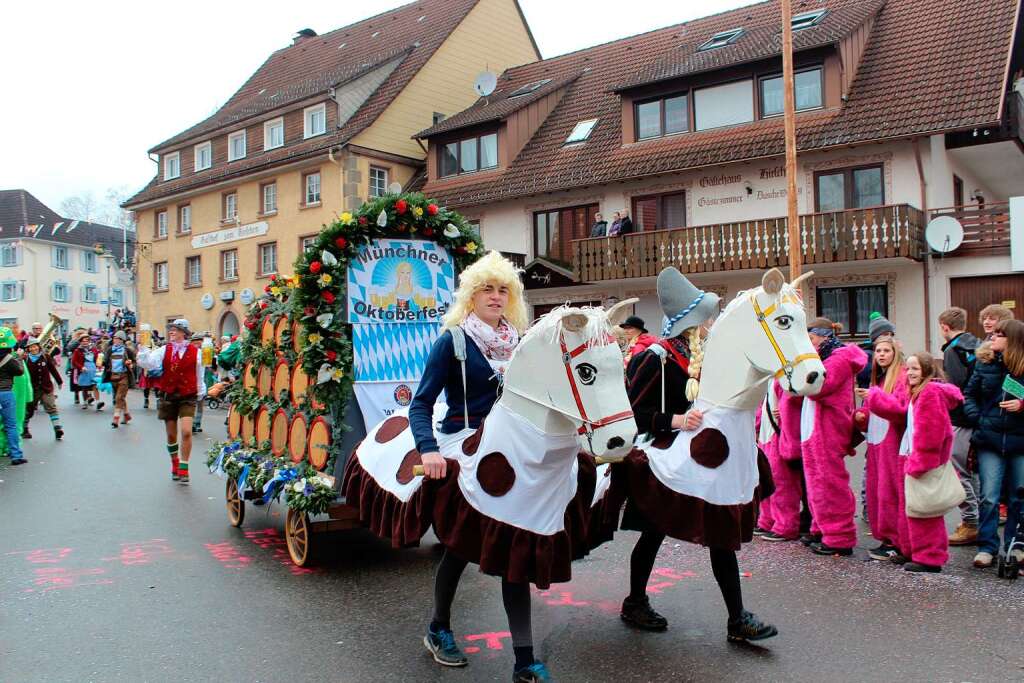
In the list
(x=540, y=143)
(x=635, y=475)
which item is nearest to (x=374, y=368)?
(x=635, y=475)

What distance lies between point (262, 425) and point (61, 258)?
7223 cm

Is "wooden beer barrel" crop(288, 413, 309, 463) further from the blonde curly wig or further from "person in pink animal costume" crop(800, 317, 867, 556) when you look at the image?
"person in pink animal costume" crop(800, 317, 867, 556)

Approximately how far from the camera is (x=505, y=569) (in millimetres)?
4129

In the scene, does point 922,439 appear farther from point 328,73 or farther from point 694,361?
point 328,73

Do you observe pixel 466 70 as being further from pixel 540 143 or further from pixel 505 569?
pixel 505 569

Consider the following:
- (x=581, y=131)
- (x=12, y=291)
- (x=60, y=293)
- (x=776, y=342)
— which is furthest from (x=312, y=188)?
(x=60, y=293)

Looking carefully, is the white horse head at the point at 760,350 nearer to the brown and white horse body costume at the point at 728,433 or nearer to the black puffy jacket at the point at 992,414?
the brown and white horse body costume at the point at 728,433

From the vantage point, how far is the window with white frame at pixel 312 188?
3228 cm

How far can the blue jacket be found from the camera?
4414 millimetres

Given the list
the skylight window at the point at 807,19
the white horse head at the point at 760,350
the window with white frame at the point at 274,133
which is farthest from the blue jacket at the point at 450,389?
the window with white frame at the point at 274,133

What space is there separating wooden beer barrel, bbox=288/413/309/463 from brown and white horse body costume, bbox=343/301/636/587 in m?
2.43

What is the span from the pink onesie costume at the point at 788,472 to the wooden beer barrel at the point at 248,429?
471 cm

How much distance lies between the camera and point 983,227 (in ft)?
64.2

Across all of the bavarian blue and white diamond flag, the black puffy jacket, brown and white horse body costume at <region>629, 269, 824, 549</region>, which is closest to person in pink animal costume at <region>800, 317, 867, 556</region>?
the black puffy jacket
